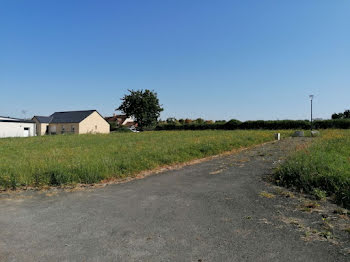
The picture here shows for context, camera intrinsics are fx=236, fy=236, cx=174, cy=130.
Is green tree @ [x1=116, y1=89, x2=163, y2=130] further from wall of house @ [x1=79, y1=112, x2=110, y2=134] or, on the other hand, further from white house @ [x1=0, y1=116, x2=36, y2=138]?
white house @ [x1=0, y1=116, x2=36, y2=138]

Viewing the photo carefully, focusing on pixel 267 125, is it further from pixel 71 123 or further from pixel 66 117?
pixel 66 117

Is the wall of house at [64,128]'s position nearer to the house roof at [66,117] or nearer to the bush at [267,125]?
the house roof at [66,117]

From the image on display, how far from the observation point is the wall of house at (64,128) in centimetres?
4551

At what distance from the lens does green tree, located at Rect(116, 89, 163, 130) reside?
195 ft

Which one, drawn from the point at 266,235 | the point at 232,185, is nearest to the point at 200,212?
the point at 266,235

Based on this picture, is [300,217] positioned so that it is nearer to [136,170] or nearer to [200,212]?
[200,212]

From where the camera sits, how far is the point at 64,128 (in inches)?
1848

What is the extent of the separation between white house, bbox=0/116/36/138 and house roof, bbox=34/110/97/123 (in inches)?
205

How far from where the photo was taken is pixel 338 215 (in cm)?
396

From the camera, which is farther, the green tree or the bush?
the green tree

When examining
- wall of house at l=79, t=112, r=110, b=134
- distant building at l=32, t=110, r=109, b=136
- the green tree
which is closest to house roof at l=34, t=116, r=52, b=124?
distant building at l=32, t=110, r=109, b=136

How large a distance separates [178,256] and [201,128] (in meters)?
46.6

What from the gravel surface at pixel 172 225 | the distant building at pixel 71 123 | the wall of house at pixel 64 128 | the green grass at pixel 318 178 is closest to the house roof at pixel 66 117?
the distant building at pixel 71 123

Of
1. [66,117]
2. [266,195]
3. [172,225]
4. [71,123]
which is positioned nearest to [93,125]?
[71,123]
